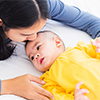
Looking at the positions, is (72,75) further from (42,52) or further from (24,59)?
(24,59)

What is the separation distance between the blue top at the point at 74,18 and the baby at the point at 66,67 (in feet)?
0.80

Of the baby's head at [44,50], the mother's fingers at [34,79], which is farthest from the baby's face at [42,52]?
the mother's fingers at [34,79]

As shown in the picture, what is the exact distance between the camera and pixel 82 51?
1.09m

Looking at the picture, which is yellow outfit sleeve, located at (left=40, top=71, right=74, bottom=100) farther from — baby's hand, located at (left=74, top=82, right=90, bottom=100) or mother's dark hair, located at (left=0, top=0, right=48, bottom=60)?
mother's dark hair, located at (left=0, top=0, right=48, bottom=60)

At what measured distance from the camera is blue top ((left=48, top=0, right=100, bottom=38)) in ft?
4.33

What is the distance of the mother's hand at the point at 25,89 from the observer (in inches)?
35.0

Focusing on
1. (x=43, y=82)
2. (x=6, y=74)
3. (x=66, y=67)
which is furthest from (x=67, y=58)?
(x=6, y=74)

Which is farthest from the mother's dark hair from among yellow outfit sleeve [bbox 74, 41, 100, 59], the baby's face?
yellow outfit sleeve [bbox 74, 41, 100, 59]

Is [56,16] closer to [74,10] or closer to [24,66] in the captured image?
[74,10]

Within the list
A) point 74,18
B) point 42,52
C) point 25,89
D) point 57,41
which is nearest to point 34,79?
point 25,89

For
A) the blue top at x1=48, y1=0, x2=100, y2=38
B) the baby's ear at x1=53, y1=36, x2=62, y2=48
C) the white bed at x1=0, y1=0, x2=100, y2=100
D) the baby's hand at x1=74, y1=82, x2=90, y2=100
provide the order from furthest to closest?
the blue top at x1=48, y1=0, x2=100, y2=38
the baby's ear at x1=53, y1=36, x2=62, y2=48
the white bed at x1=0, y1=0, x2=100, y2=100
the baby's hand at x1=74, y1=82, x2=90, y2=100

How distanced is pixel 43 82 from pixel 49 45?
0.85 feet

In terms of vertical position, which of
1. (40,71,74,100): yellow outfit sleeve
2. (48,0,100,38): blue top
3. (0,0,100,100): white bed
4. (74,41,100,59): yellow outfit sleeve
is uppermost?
(48,0,100,38): blue top

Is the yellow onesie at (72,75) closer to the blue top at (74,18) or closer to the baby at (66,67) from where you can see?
the baby at (66,67)
